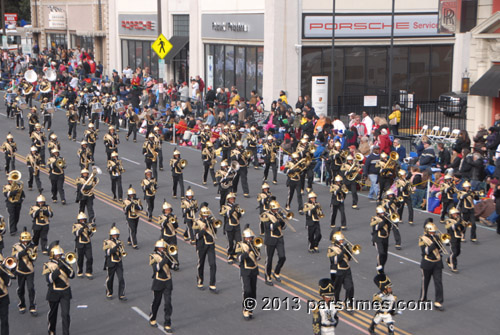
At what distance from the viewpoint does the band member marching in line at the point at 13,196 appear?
20938 mm

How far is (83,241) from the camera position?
17.6 m

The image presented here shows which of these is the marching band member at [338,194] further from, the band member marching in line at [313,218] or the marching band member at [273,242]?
the marching band member at [273,242]

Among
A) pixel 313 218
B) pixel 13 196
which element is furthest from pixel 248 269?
pixel 13 196

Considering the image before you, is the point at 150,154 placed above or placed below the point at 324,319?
above

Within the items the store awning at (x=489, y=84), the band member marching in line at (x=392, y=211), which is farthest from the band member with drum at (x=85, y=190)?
the store awning at (x=489, y=84)

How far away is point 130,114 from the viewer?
34.3 m

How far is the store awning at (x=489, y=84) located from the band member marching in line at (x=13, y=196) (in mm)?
16657

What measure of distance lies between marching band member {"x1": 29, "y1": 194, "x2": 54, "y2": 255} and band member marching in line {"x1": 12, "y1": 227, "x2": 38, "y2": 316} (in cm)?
321

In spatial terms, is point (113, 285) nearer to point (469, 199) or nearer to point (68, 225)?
point (68, 225)

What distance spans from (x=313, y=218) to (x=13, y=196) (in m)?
8.40

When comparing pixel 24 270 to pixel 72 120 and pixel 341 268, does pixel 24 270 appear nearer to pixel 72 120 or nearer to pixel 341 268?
pixel 341 268

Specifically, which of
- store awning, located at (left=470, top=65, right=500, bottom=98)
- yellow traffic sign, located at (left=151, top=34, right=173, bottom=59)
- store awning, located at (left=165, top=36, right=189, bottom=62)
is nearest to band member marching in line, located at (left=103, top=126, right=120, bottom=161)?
yellow traffic sign, located at (left=151, top=34, right=173, bottom=59)

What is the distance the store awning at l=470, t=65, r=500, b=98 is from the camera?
2739 cm

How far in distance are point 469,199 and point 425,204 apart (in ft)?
12.2
